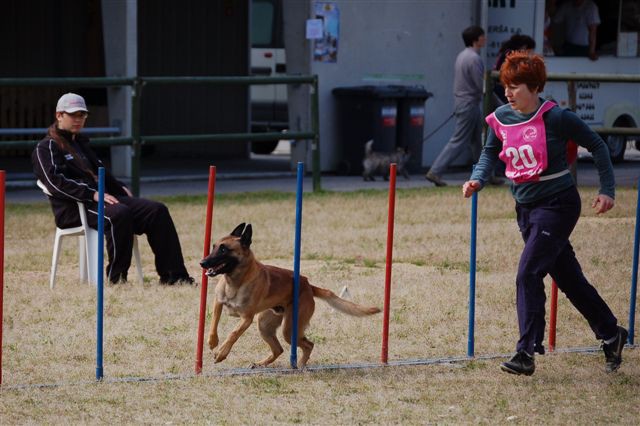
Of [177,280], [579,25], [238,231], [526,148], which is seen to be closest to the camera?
[526,148]

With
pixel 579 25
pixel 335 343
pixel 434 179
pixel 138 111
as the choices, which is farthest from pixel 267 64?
pixel 335 343

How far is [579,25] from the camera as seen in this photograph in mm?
20125

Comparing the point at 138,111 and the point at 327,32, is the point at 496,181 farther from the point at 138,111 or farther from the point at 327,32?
the point at 138,111

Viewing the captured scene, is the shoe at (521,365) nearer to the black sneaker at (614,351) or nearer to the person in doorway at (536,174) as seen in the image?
the person in doorway at (536,174)

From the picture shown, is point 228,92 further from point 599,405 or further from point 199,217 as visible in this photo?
point 599,405

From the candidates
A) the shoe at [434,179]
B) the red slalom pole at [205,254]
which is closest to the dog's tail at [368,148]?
the shoe at [434,179]

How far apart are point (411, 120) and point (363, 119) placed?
0.70 m

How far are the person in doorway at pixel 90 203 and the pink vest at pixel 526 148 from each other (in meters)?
3.60

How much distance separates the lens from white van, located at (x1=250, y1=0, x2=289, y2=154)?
21297 mm

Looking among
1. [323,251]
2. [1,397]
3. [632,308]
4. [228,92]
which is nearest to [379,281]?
[323,251]

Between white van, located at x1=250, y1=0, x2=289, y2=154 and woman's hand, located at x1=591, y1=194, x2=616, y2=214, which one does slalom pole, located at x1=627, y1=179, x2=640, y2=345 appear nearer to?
woman's hand, located at x1=591, y1=194, x2=616, y2=214

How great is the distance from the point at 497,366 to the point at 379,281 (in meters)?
2.91

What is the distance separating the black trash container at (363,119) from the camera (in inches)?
700

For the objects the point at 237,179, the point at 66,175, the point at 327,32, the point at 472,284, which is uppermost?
the point at 327,32
